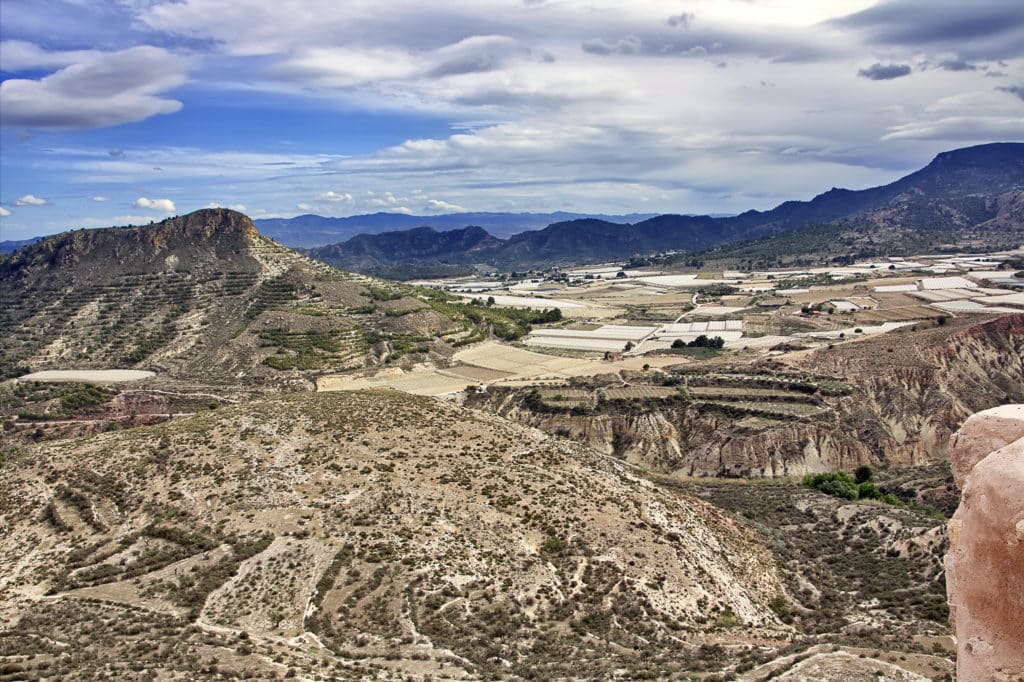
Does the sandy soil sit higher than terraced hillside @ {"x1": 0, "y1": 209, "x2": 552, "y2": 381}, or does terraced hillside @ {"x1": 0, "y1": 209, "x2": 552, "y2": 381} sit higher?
terraced hillside @ {"x1": 0, "y1": 209, "x2": 552, "y2": 381}

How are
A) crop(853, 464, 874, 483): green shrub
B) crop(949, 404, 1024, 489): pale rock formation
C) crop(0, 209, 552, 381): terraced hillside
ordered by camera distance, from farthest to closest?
crop(0, 209, 552, 381): terraced hillside, crop(853, 464, 874, 483): green shrub, crop(949, 404, 1024, 489): pale rock formation

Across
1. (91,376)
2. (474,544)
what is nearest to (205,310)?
(91,376)

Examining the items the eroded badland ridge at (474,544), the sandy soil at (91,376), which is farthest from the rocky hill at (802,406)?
the sandy soil at (91,376)

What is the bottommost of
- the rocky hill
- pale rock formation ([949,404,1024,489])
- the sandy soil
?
the rocky hill

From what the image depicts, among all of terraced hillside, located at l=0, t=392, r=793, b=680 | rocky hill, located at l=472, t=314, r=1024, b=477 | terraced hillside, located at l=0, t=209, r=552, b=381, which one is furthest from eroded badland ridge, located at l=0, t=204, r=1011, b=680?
terraced hillside, located at l=0, t=209, r=552, b=381

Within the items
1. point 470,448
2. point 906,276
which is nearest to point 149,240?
point 470,448

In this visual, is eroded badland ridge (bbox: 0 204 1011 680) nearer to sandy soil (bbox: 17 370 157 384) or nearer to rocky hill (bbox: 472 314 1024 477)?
rocky hill (bbox: 472 314 1024 477)

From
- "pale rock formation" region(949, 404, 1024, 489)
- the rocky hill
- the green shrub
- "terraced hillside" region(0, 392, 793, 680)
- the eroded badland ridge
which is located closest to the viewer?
"pale rock formation" region(949, 404, 1024, 489)
